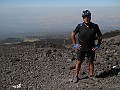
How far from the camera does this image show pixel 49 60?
12438mm

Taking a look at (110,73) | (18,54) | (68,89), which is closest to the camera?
(68,89)

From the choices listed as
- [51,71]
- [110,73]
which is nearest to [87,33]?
[110,73]

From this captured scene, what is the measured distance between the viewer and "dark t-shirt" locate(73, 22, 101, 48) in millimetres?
8531

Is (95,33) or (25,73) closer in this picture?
(95,33)

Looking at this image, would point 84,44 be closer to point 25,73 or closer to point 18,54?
point 25,73

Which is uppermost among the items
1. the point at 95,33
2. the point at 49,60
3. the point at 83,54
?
the point at 95,33

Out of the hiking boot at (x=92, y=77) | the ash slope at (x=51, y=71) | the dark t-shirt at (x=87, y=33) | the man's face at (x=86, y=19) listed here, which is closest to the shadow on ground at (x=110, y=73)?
the ash slope at (x=51, y=71)

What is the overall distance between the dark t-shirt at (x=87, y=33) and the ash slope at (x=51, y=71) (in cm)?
124

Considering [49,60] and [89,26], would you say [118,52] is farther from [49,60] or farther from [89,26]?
[89,26]

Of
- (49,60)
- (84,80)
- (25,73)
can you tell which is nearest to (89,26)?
(84,80)

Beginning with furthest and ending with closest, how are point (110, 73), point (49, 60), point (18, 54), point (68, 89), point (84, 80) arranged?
point (18, 54) → point (49, 60) → point (110, 73) → point (84, 80) → point (68, 89)

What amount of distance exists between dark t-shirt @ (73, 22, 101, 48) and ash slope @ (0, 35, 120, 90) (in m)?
1.24

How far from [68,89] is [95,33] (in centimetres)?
188

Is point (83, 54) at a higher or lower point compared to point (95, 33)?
lower
